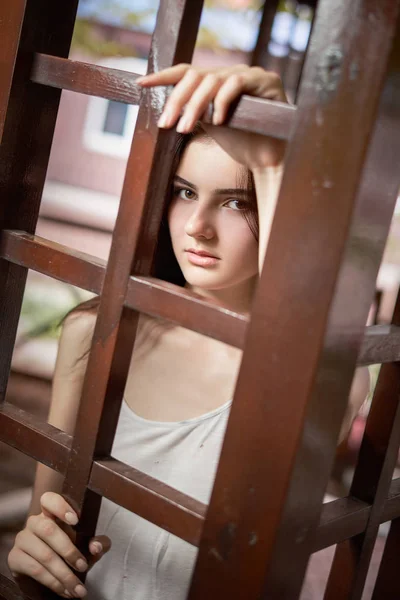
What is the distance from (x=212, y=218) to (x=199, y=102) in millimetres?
452

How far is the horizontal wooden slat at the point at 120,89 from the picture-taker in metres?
0.66

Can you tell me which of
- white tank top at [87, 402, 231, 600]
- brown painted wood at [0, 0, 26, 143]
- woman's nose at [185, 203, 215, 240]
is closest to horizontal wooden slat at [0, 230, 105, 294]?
brown painted wood at [0, 0, 26, 143]

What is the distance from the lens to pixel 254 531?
66 centimetres

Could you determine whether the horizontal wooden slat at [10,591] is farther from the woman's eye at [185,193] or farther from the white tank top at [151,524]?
the woman's eye at [185,193]

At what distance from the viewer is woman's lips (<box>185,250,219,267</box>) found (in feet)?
3.90

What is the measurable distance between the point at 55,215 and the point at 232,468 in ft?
22.6

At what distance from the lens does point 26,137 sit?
0.93m

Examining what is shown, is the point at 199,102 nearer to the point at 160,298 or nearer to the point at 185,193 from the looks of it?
the point at 160,298

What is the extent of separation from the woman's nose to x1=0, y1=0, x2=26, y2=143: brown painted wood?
350 mm

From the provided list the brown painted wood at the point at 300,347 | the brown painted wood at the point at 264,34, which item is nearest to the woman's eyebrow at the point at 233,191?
the brown painted wood at the point at 300,347

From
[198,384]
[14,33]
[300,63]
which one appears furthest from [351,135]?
[300,63]

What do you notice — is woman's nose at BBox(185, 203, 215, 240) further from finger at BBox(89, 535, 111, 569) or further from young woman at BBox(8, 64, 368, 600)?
finger at BBox(89, 535, 111, 569)

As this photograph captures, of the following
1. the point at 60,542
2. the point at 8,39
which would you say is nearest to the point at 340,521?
the point at 60,542

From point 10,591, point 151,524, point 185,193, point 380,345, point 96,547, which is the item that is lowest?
point 151,524
